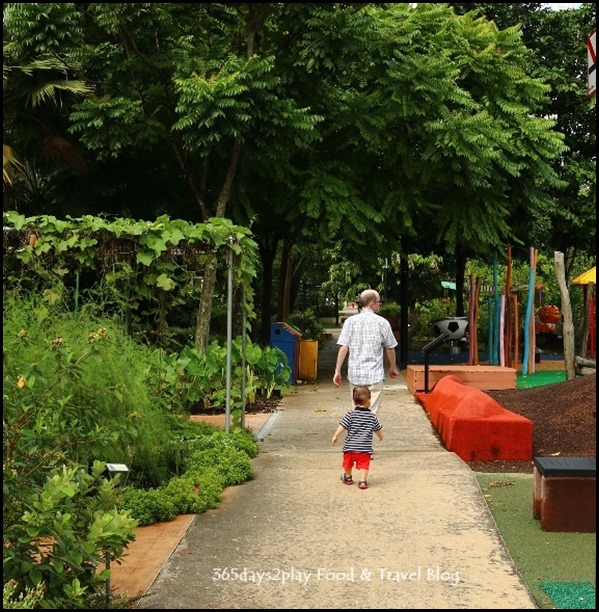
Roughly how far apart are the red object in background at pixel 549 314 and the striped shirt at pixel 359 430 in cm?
2094

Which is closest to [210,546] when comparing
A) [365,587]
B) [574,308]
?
[365,587]

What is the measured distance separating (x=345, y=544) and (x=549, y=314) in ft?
75.7

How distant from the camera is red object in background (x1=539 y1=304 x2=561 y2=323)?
28266mm

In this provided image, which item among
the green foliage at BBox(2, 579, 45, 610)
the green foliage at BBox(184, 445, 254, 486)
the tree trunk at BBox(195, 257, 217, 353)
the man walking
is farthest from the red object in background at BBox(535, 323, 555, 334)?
the green foliage at BBox(2, 579, 45, 610)

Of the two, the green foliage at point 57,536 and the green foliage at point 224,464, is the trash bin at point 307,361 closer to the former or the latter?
the green foliage at point 224,464

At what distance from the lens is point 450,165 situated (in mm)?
16531

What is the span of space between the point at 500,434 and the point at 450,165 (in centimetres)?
814

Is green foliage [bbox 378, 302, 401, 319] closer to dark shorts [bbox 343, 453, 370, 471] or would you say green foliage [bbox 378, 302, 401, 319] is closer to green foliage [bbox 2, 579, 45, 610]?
dark shorts [bbox 343, 453, 370, 471]

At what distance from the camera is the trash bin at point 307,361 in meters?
18.4

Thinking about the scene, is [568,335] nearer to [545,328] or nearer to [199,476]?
[199,476]

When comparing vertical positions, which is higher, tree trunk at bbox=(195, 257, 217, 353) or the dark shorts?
tree trunk at bbox=(195, 257, 217, 353)

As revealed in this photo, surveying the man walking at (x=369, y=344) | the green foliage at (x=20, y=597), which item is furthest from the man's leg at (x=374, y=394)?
the green foliage at (x=20, y=597)

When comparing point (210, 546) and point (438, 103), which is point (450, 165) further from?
point (210, 546)

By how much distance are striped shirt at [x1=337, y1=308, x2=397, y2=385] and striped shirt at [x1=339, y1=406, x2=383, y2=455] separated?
725 mm
